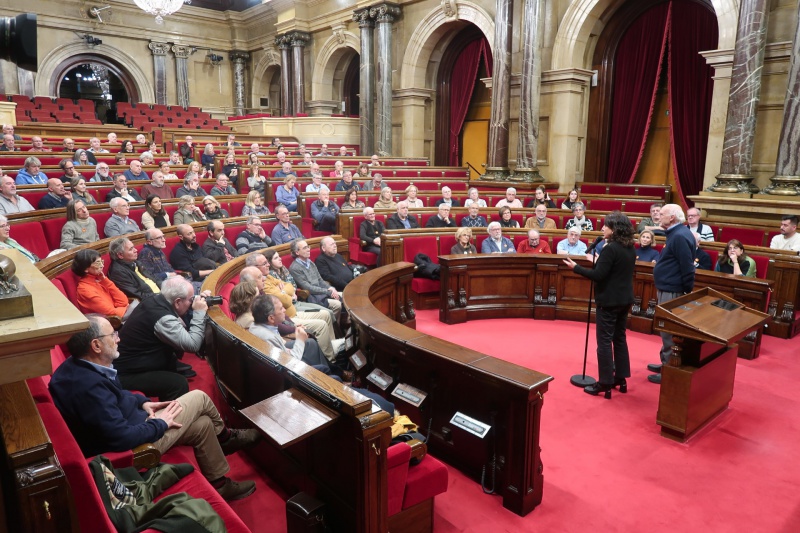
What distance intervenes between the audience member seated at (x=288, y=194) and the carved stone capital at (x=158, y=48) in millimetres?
11663

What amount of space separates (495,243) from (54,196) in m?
4.53


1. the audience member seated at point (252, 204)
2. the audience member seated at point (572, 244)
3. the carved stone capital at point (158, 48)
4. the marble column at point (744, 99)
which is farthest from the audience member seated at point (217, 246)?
the carved stone capital at point (158, 48)

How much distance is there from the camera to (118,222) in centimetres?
506

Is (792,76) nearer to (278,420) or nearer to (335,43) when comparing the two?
(278,420)

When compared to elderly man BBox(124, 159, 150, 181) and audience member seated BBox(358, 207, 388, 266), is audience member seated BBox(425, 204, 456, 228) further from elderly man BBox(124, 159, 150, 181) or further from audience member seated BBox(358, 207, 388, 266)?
elderly man BBox(124, 159, 150, 181)

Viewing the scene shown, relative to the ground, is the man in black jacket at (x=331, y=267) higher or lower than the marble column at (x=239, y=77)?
lower

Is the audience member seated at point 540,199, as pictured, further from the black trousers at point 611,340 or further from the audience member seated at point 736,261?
the black trousers at point 611,340

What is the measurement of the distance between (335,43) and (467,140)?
15.3 ft

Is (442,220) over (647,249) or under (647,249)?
over

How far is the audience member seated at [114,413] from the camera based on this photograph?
190cm

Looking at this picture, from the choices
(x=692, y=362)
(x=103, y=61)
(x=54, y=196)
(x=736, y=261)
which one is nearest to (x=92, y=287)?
(x=54, y=196)

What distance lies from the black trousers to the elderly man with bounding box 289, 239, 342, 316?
1961 millimetres

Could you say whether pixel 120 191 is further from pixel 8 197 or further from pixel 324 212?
pixel 324 212

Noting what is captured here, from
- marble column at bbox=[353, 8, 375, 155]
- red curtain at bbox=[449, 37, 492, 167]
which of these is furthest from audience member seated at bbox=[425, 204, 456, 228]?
marble column at bbox=[353, 8, 375, 155]
